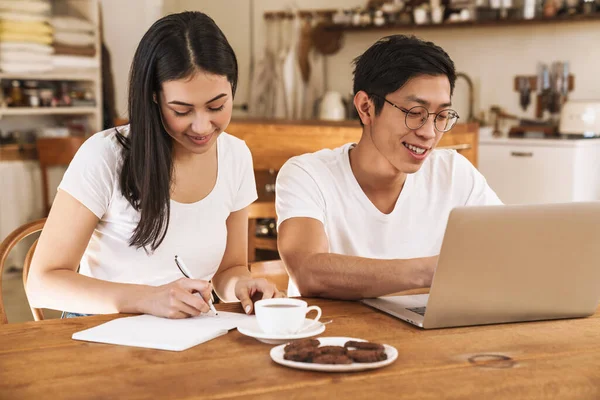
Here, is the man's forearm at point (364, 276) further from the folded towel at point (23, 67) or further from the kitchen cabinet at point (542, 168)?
the folded towel at point (23, 67)

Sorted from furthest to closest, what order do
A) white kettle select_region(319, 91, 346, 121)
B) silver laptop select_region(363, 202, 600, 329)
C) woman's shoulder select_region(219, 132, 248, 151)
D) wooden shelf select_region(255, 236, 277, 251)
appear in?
white kettle select_region(319, 91, 346, 121) < wooden shelf select_region(255, 236, 277, 251) < woman's shoulder select_region(219, 132, 248, 151) < silver laptop select_region(363, 202, 600, 329)

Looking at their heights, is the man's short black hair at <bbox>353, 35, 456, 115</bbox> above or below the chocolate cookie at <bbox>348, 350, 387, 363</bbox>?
above

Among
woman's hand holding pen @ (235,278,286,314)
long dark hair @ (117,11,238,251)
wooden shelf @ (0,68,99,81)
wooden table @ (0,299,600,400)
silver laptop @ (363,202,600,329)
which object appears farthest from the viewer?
wooden shelf @ (0,68,99,81)

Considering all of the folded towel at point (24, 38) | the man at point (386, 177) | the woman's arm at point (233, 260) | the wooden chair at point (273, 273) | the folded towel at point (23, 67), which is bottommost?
the wooden chair at point (273, 273)

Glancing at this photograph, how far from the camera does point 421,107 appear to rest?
1833 millimetres

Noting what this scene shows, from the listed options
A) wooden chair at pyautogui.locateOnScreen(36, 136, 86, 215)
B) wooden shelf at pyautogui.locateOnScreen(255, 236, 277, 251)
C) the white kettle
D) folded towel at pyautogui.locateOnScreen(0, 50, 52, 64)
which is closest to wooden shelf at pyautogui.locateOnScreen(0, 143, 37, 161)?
wooden chair at pyautogui.locateOnScreen(36, 136, 86, 215)

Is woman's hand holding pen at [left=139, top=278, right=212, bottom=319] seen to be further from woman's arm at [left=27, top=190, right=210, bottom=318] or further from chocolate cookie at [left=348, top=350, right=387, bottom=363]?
chocolate cookie at [left=348, top=350, right=387, bottom=363]

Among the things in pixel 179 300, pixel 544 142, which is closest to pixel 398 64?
pixel 179 300

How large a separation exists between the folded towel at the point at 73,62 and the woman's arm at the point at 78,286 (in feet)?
12.3

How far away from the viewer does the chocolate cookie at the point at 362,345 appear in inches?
45.0

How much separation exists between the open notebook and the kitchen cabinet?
13.0 ft

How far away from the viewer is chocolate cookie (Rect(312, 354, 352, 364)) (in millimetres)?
1095

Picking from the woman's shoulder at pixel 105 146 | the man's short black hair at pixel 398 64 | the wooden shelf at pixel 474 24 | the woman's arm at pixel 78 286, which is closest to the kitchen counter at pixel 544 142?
the wooden shelf at pixel 474 24

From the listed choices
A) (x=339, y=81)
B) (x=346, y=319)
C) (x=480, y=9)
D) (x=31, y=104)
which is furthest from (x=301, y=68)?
(x=346, y=319)
